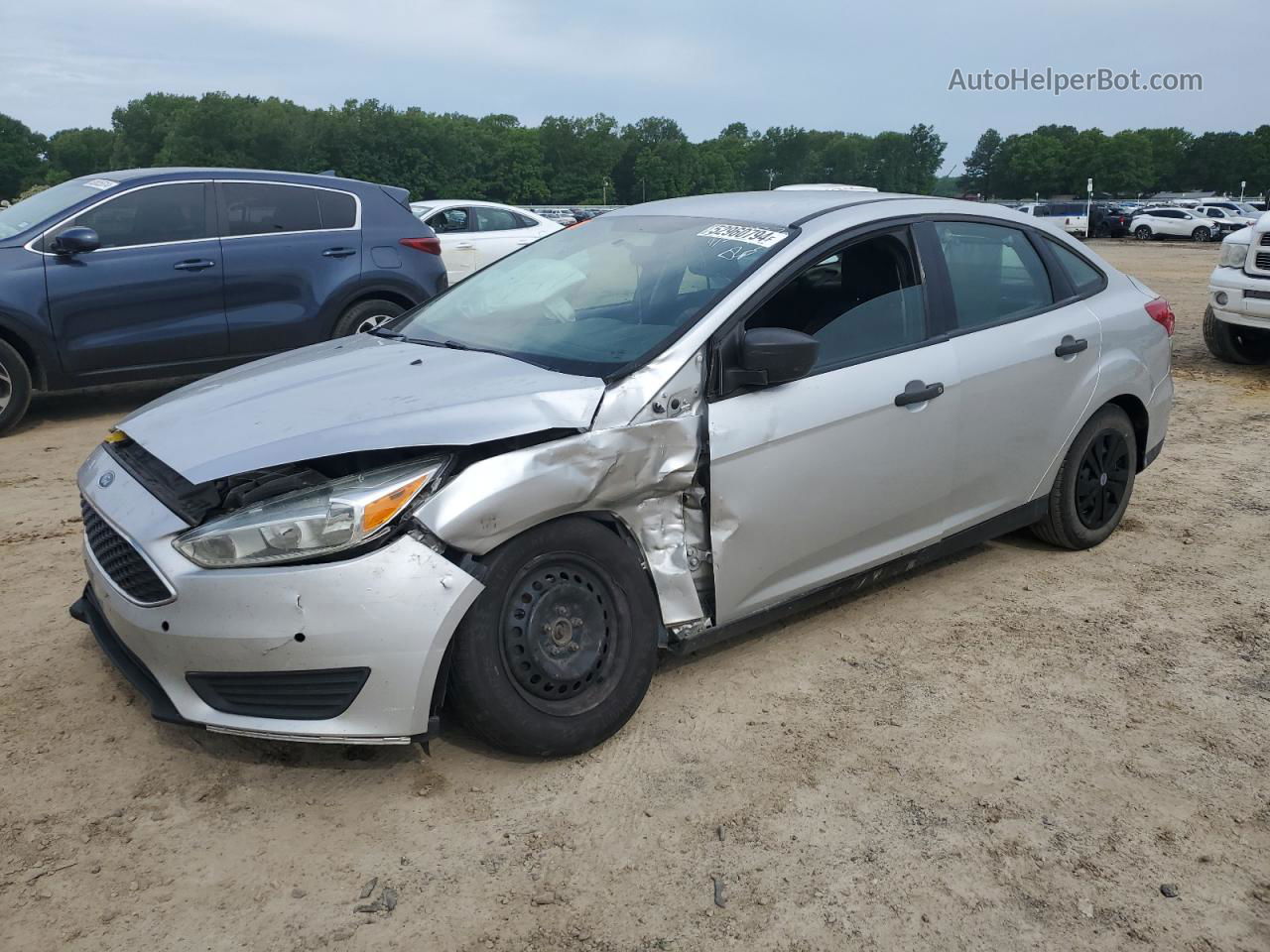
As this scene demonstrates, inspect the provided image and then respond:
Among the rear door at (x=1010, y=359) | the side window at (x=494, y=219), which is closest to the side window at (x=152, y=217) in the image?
the rear door at (x=1010, y=359)

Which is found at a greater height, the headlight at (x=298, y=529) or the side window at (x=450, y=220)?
the side window at (x=450, y=220)

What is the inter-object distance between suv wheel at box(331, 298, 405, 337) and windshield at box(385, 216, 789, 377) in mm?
3991

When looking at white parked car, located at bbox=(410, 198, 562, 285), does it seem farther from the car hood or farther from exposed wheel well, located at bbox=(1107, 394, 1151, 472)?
the car hood

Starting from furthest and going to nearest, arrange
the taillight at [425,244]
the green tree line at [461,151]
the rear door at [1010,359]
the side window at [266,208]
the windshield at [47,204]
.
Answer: the green tree line at [461,151] → the taillight at [425,244] → the side window at [266,208] → the windshield at [47,204] → the rear door at [1010,359]

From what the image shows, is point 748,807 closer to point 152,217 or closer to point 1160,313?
point 1160,313

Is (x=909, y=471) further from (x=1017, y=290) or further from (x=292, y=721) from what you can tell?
(x=292, y=721)

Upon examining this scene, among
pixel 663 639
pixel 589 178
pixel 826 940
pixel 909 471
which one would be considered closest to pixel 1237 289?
pixel 909 471

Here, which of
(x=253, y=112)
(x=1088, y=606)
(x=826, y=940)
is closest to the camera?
(x=826, y=940)

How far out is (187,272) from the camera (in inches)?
298

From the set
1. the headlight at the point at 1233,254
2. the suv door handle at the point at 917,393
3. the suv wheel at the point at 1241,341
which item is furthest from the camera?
the suv wheel at the point at 1241,341

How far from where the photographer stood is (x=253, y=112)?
120 meters

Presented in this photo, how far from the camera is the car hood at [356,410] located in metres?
2.93

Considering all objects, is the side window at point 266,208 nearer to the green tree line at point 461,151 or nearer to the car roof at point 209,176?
the car roof at point 209,176

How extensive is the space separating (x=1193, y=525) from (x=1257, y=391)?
428cm
